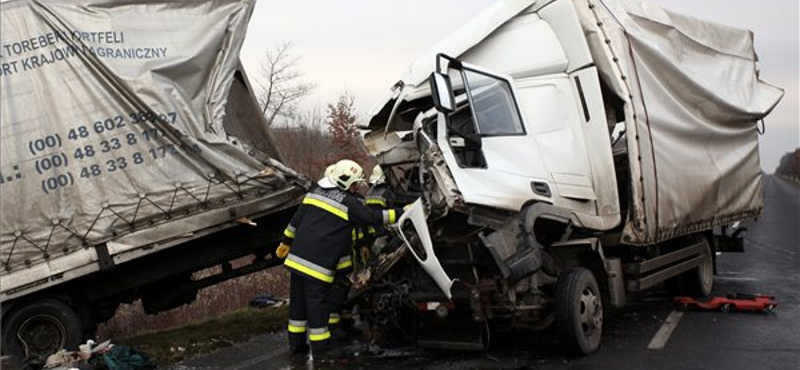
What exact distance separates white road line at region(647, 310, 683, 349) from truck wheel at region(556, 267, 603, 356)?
541mm

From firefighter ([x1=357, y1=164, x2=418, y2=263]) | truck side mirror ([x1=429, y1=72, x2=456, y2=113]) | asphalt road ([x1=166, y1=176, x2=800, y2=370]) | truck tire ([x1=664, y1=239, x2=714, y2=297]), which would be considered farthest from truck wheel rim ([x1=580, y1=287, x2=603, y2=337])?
truck tire ([x1=664, y1=239, x2=714, y2=297])

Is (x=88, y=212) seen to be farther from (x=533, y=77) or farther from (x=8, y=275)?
(x=533, y=77)

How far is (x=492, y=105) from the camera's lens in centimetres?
541

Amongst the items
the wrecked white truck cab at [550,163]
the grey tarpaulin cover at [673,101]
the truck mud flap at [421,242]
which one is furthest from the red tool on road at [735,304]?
the truck mud flap at [421,242]

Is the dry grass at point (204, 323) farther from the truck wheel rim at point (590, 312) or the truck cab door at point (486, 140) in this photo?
the truck wheel rim at point (590, 312)

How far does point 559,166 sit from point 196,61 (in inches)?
137

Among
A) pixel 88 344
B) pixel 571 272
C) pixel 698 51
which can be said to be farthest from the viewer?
pixel 698 51

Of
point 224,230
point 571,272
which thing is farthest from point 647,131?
point 224,230

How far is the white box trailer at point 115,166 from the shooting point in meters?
5.79

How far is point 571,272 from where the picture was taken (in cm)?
545

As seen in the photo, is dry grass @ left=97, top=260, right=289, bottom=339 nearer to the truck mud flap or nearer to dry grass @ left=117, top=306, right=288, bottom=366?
dry grass @ left=117, top=306, right=288, bottom=366

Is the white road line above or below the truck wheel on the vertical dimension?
below

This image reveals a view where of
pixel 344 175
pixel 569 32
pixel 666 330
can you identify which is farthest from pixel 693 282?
pixel 344 175

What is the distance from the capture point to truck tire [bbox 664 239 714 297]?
799cm
